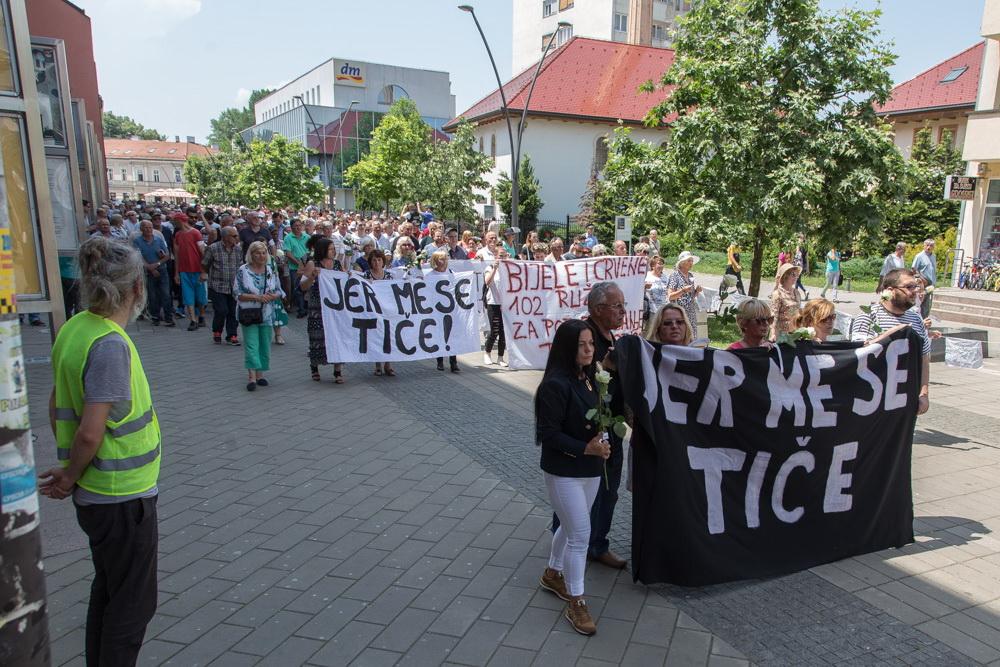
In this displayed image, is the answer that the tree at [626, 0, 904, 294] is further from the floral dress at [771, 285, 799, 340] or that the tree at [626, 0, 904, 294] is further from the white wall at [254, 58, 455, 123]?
the white wall at [254, 58, 455, 123]

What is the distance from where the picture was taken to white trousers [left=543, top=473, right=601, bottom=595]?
3570 millimetres

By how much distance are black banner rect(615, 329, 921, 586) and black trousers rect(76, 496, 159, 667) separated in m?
2.50

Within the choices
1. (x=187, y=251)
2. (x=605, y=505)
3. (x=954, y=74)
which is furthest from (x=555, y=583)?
(x=954, y=74)

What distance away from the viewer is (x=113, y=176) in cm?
12975

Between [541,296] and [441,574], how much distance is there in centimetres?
618

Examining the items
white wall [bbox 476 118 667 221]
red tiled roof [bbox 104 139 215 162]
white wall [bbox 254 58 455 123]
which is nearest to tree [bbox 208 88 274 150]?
red tiled roof [bbox 104 139 215 162]

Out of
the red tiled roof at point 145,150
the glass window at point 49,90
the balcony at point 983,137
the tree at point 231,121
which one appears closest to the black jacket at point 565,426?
the glass window at point 49,90

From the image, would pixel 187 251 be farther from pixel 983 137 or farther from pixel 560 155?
pixel 560 155

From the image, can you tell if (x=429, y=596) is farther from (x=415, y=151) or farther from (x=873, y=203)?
(x=415, y=151)

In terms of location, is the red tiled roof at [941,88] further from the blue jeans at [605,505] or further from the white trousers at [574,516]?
the white trousers at [574,516]

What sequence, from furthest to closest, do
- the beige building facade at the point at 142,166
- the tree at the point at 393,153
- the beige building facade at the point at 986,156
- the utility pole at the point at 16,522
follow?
the beige building facade at the point at 142,166, the tree at the point at 393,153, the beige building facade at the point at 986,156, the utility pole at the point at 16,522

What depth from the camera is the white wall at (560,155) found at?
4138 centimetres

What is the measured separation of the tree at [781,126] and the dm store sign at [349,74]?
8642 centimetres

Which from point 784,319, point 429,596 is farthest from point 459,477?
point 784,319
